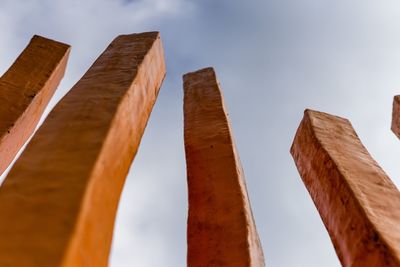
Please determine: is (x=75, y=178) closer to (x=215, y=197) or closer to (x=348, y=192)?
(x=215, y=197)

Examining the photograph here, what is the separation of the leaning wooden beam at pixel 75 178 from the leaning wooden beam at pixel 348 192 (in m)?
1.19

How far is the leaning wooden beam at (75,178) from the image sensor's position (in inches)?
43.9

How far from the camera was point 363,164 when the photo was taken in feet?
8.36

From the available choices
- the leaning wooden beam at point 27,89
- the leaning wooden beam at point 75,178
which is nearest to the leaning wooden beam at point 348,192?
the leaning wooden beam at point 75,178

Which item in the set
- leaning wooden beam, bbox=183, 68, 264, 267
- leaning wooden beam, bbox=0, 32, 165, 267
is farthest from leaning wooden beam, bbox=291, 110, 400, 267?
leaning wooden beam, bbox=0, 32, 165, 267

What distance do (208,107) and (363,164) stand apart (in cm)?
120

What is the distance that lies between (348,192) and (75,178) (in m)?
1.52

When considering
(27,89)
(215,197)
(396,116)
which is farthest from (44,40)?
(396,116)

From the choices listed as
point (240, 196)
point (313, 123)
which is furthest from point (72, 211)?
point (313, 123)

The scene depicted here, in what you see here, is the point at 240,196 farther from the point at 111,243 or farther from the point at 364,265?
the point at 111,243

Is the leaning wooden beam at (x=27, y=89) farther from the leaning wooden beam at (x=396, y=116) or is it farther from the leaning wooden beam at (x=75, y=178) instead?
the leaning wooden beam at (x=396, y=116)

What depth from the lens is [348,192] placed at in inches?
85.9

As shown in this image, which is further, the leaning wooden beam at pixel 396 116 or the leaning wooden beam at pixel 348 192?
the leaning wooden beam at pixel 396 116

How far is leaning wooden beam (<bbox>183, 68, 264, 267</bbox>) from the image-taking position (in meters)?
1.92
